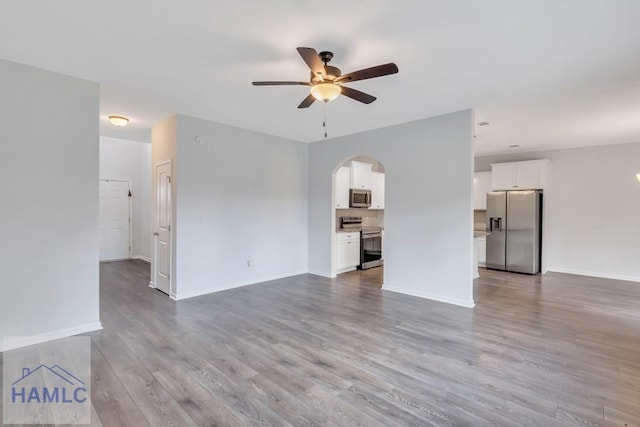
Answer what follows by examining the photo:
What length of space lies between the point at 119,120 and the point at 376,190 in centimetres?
539

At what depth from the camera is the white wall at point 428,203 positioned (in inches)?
167

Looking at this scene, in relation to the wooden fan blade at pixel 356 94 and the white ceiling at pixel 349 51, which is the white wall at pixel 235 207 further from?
the wooden fan blade at pixel 356 94

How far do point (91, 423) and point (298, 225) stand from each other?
4578 mm

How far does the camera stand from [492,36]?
242 cm

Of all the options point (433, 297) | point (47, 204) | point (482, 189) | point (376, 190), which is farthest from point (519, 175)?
point (47, 204)

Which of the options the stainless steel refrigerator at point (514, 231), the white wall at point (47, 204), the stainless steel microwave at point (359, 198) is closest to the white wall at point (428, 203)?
the stainless steel microwave at point (359, 198)

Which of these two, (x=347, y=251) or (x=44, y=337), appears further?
(x=347, y=251)

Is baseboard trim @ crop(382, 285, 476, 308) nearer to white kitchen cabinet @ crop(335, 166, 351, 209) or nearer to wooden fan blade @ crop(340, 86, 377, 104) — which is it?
white kitchen cabinet @ crop(335, 166, 351, 209)

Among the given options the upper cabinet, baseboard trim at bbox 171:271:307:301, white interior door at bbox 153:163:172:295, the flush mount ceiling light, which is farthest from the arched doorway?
the flush mount ceiling light

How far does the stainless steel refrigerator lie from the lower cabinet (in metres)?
3.02

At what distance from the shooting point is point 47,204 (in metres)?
3.09

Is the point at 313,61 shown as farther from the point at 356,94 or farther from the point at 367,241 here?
the point at 367,241

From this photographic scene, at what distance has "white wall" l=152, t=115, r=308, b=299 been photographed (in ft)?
14.9

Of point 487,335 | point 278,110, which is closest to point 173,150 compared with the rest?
point 278,110
